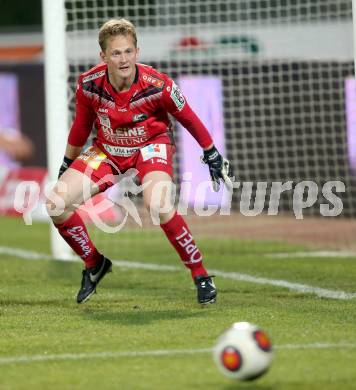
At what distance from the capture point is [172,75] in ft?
46.7

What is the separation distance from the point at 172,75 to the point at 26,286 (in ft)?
18.5

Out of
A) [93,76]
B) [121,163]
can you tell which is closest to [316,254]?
[121,163]

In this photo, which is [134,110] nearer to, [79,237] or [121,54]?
[121,54]

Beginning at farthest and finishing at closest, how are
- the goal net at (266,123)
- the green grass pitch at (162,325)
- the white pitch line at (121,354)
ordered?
the goal net at (266,123) < the white pitch line at (121,354) < the green grass pitch at (162,325)

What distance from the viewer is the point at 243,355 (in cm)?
496

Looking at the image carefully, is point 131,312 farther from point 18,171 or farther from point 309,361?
point 18,171

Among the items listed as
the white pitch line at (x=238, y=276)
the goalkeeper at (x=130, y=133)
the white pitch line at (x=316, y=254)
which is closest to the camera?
the goalkeeper at (x=130, y=133)

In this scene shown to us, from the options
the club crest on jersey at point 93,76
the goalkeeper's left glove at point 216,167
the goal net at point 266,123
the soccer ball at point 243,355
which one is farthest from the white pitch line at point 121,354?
the goal net at point 266,123

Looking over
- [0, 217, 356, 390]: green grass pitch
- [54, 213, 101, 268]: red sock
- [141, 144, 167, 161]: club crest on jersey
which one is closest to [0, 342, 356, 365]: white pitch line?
[0, 217, 356, 390]: green grass pitch

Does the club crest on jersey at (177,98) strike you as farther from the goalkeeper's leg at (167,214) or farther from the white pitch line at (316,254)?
the white pitch line at (316,254)

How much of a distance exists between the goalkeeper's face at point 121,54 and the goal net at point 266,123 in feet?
19.6

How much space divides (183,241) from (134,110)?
96 cm

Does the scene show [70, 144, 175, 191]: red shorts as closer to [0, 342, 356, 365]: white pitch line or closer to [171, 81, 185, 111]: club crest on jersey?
[171, 81, 185, 111]: club crest on jersey

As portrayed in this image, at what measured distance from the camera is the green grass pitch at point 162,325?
5.32 metres
